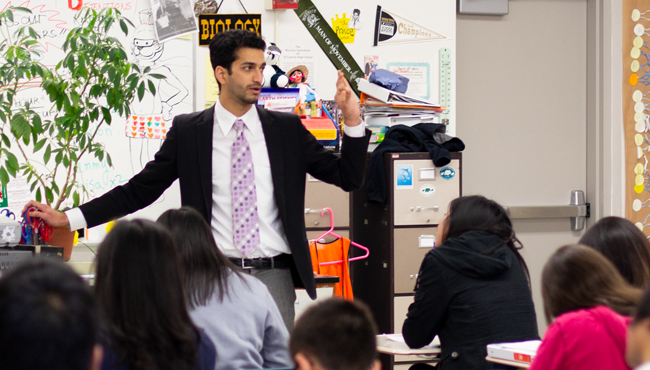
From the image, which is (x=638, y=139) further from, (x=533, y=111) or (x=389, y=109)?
(x=389, y=109)

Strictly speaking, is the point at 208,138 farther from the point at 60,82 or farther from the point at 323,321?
the point at 323,321

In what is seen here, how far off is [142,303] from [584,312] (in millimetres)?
977

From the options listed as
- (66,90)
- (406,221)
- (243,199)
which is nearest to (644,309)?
(243,199)

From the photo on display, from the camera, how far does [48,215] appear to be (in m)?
2.30

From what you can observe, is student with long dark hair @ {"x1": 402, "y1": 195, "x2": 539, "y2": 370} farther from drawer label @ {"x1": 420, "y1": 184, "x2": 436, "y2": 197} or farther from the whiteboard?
the whiteboard

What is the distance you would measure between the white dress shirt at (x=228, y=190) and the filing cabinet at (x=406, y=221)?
1.42 meters

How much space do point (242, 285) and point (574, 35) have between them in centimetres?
384

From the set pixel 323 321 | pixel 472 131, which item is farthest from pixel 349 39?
pixel 323 321

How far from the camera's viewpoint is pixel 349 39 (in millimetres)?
4176

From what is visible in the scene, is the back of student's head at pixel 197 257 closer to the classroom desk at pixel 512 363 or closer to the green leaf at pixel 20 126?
the classroom desk at pixel 512 363

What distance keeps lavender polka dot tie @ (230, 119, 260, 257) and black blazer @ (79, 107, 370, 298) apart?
0.20ft

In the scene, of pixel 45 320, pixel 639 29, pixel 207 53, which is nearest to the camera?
pixel 45 320

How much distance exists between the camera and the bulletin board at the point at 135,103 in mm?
3744

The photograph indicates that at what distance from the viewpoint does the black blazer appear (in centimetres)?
228
